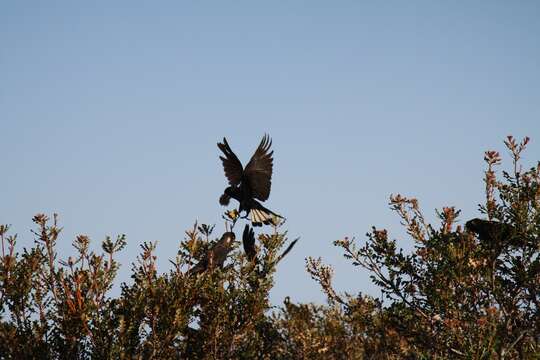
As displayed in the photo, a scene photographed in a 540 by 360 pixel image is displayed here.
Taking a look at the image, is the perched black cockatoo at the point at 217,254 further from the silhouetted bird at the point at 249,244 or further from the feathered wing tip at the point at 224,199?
the feathered wing tip at the point at 224,199

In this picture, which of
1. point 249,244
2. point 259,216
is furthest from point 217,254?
point 259,216

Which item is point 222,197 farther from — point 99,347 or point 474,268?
point 474,268

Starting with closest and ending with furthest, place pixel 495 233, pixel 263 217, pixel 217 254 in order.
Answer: pixel 495 233
pixel 217 254
pixel 263 217

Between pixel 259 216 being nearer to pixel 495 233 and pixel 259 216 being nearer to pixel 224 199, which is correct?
pixel 224 199

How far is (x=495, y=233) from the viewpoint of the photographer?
884 cm

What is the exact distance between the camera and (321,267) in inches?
389

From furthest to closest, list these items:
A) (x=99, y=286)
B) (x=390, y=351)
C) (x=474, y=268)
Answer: (x=390, y=351)
(x=99, y=286)
(x=474, y=268)

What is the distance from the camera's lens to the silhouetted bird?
9.90 metres

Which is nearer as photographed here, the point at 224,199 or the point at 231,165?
the point at 224,199

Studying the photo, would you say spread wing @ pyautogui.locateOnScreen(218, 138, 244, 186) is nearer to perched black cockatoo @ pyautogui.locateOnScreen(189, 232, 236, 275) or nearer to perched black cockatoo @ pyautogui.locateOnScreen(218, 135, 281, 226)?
perched black cockatoo @ pyautogui.locateOnScreen(218, 135, 281, 226)

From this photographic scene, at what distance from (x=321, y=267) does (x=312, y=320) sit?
397 cm

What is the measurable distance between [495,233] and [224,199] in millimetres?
4995

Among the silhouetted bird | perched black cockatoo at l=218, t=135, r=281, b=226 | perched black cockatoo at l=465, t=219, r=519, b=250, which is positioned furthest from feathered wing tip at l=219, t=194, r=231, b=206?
perched black cockatoo at l=465, t=219, r=519, b=250

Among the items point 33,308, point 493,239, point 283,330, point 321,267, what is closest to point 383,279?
point 321,267
